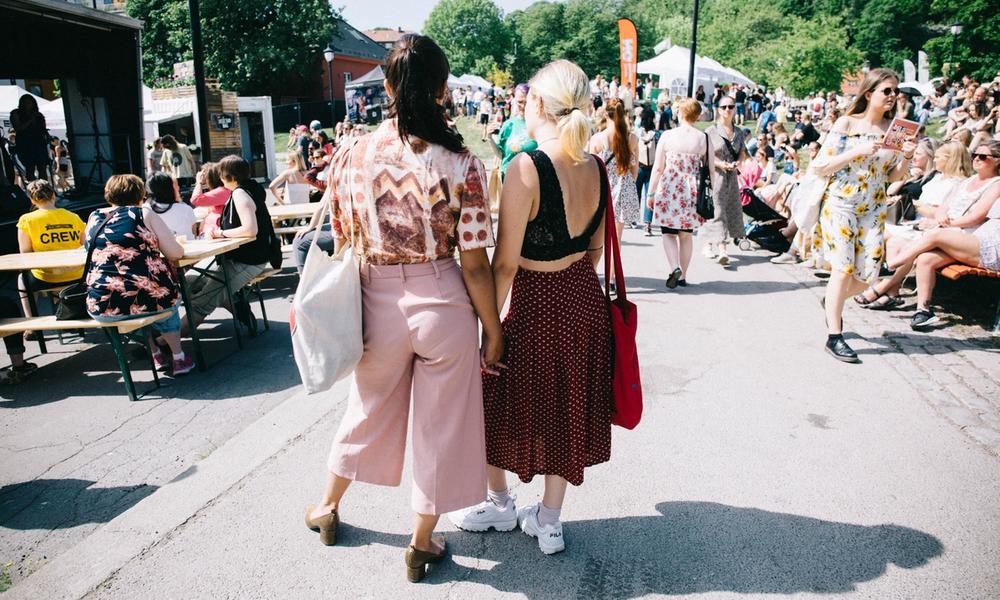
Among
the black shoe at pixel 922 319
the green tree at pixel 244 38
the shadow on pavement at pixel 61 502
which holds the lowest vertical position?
the shadow on pavement at pixel 61 502

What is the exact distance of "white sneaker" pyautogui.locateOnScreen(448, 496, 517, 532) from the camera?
2.87 meters

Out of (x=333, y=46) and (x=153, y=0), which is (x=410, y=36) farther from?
(x=333, y=46)

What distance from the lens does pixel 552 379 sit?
2551 mm

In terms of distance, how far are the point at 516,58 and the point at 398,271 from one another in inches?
4019

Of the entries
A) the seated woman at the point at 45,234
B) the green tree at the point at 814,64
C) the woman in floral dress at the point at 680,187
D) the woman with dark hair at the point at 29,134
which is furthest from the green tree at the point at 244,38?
the woman in floral dress at the point at 680,187

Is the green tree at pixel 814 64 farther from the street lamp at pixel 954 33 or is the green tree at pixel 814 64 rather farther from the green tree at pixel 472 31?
the green tree at pixel 472 31

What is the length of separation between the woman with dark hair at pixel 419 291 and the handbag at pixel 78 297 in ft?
10.5

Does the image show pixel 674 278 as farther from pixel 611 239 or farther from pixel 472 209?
pixel 472 209

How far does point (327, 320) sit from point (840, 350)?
162 inches

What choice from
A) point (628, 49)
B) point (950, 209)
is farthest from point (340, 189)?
point (628, 49)

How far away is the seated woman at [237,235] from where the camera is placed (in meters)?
5.87

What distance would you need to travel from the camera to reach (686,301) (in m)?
6.48

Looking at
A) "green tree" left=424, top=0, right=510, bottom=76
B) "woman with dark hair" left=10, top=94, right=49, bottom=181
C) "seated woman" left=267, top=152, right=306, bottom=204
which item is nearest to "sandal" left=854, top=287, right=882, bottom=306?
"seated woman" left=267, top=152, right=306, bottom=204

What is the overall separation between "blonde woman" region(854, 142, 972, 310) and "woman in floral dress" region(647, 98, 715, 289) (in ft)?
5.71
